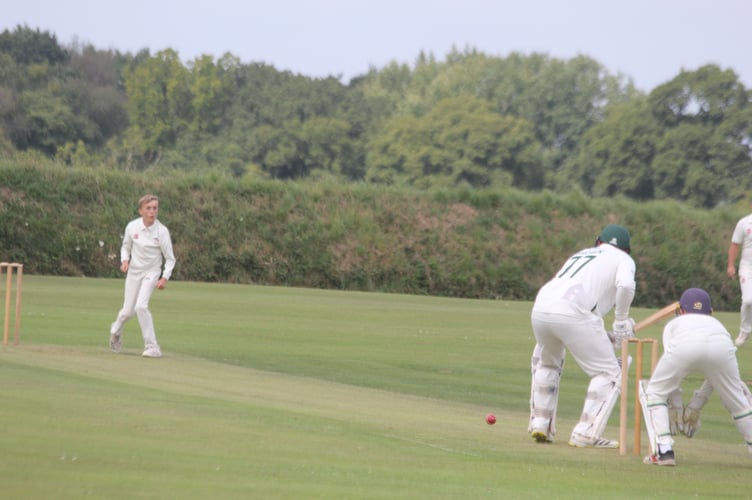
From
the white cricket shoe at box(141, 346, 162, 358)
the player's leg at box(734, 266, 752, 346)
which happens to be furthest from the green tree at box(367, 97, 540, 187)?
the white cricket shoe at box(141, 346, 162, 358)

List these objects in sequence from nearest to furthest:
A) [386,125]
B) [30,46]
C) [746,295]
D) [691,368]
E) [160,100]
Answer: [691,368] < [746,295] < [30,46] < [386,125] < [160,100]

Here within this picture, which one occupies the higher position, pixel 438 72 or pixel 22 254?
pixel 438 72

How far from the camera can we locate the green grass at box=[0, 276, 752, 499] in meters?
7.32

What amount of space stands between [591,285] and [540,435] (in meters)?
1.32

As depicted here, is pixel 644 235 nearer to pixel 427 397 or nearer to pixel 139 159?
pixel 427 397

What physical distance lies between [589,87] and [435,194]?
63.7 meters

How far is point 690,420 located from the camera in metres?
10.5

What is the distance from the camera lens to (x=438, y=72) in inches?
4811

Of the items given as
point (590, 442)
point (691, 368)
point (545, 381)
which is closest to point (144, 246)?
point (545, 381)

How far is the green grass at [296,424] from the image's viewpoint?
732 centimetres

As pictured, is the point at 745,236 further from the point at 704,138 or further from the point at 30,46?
the point at 30,46

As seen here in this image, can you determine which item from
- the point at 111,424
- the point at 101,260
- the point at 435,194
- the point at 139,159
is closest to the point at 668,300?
the point at 435,194

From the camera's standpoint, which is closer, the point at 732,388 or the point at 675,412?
the point at 732,388

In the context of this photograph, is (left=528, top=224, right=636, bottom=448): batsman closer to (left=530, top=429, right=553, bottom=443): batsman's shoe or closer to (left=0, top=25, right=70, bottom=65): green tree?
(left=530, top=429, right=553, bottom=443): batsman's shoe
